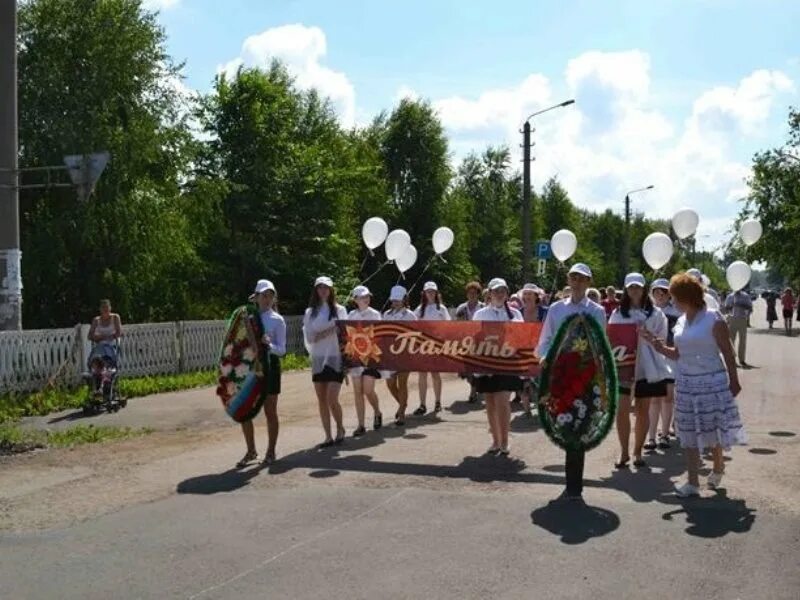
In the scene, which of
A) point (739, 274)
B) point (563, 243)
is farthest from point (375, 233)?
point (739, 274)

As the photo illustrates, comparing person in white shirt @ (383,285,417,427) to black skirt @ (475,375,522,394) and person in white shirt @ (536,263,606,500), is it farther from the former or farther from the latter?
person in white shirt @ (536,263,606,500)

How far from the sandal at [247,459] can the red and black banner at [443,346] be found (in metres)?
1.73

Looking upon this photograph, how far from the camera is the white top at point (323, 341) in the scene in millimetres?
10406

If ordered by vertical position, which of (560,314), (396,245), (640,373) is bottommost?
(640,373)

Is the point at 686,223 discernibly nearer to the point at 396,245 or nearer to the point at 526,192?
the point at 396,245

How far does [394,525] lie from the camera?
22.9ft

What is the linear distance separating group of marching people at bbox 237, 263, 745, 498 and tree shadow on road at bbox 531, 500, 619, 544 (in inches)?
13.2

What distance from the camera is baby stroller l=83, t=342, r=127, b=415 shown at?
13.9 meters

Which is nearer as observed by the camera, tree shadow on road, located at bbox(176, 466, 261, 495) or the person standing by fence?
tree shadow on road, located at bbox(176, 466, 261, 495)

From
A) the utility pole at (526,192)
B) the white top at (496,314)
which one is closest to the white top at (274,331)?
the white top at (496,314)

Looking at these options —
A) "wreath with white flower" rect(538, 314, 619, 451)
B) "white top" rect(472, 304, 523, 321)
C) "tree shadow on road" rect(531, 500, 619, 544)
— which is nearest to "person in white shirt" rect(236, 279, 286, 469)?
"white top" rect(472, 304, 523, 321)

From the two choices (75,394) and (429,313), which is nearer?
(429,313)

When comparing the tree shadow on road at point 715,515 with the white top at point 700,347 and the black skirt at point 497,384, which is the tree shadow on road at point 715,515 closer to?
the white top at point 700,347

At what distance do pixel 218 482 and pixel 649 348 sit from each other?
4.36 metres
